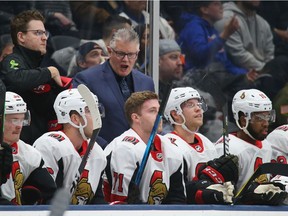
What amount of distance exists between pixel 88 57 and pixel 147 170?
5.12 feet

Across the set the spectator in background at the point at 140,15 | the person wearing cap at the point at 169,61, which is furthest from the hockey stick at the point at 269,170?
the person wearing cap at the point at 169,61

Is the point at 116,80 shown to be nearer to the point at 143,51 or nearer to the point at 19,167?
the point at 143,51

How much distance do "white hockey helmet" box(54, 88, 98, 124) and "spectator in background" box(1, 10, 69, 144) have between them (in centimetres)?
16

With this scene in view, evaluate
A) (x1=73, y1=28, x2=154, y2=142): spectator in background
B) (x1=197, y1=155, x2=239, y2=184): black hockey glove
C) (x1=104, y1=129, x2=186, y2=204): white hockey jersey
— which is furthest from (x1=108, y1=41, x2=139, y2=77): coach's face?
(x1=197, y1=155, x2=239, y2=184): black hockey glove

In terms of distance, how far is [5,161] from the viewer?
6242 millimetres

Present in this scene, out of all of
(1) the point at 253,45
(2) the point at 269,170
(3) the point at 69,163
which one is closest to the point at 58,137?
(3) the point at 69,163

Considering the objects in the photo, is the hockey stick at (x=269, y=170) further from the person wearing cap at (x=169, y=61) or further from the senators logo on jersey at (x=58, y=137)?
the person wearing cap at (x=169, y=61)

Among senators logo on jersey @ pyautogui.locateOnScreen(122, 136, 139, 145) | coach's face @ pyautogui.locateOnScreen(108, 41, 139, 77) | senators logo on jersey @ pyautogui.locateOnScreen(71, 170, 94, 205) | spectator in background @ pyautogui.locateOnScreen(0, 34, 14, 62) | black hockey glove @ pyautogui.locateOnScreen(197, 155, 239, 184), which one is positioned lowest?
senators logo on jersey @ pyautogui.locateOnScreen(71, 170, 94, 205)

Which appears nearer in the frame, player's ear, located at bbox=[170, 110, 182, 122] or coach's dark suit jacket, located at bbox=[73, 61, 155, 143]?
coach's dark suit jacket, located at bbox=[73, 61, 155, 143]

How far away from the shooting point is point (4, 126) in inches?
257

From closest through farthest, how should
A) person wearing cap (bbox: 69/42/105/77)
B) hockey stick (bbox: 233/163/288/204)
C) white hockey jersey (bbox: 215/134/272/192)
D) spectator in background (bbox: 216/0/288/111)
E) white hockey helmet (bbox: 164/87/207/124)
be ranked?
hockey stick (bbox: 233/163/288/204), white hockey helmet (bbox: 164/87/207/124), white hockey jersey (bbox: 215/134/272/192), person wearing cap (bbox: 69/42/105/77), spectator in background (bbox: 216/0/288/111)

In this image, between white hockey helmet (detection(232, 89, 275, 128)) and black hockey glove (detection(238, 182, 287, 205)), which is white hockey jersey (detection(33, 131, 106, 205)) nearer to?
black hockey glove (detection(238, 182, 287, 205))

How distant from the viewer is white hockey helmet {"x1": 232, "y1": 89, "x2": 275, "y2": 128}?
305 inches

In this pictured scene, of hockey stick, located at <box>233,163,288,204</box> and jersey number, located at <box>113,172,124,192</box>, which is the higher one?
hockey stick, located at <box>233,163,288,204</box>
